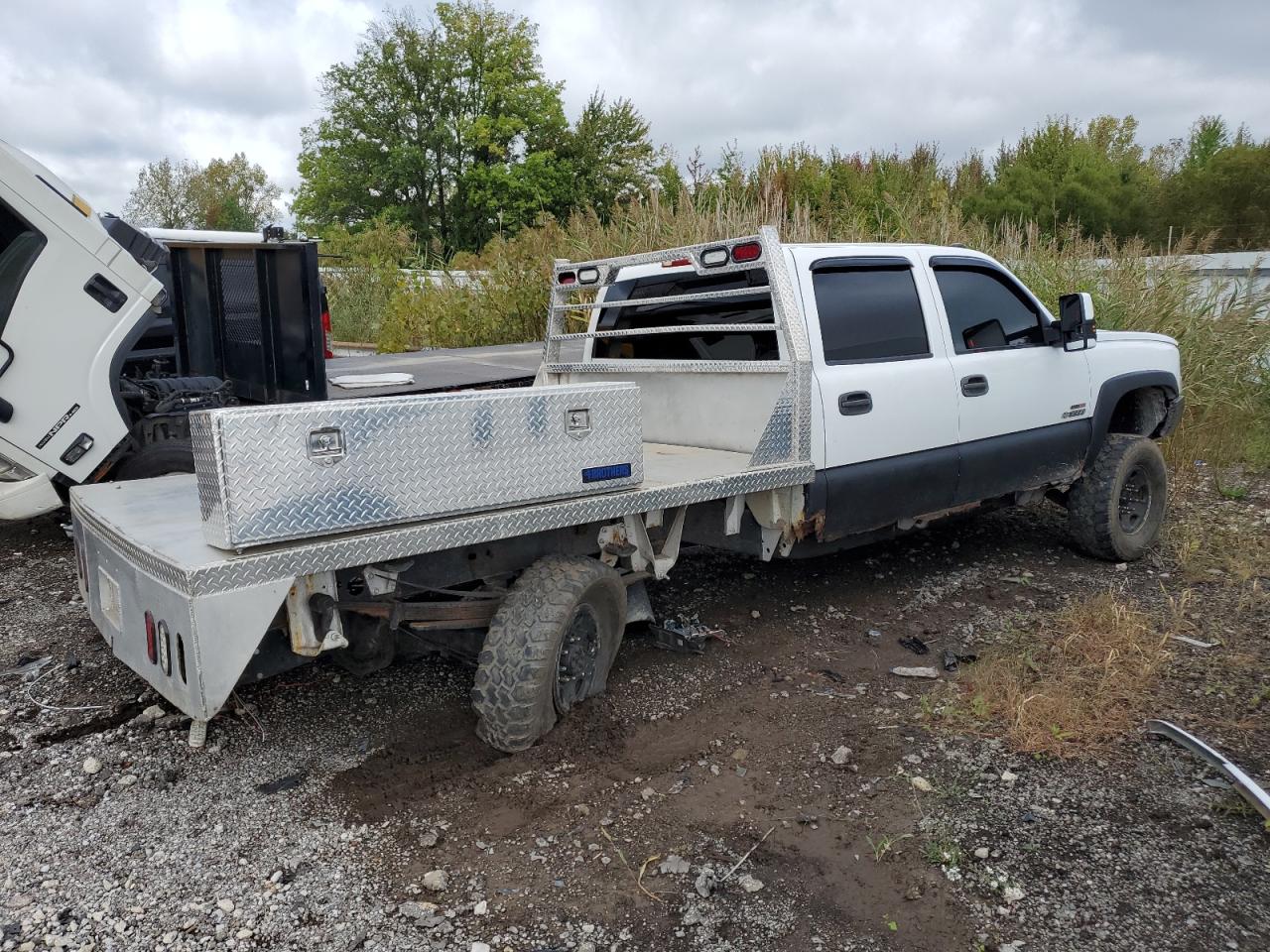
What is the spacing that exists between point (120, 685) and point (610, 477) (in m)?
2.40

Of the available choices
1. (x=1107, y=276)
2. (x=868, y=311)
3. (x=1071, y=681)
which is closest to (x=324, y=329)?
(x=868, y=311)

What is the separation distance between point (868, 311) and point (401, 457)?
2.61 metres

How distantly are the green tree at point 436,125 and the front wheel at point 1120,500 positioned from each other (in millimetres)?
38673

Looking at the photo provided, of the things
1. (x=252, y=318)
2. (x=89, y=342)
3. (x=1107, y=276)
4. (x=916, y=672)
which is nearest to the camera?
(x=916, y=672)

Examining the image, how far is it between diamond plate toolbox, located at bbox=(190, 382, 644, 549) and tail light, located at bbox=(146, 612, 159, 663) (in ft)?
1.14

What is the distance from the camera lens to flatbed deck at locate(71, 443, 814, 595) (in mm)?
2793

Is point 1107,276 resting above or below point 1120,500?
above

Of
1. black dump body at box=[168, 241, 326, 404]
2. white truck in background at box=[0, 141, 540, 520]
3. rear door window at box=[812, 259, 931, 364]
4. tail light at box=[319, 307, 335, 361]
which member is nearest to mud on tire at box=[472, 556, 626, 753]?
rear door window at box=[812, 259, 931, 364]

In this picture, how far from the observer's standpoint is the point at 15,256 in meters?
5.33

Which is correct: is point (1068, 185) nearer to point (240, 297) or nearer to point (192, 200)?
point (240, 297)

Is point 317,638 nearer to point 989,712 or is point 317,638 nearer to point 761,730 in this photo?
point 761,730

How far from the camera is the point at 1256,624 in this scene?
4.88m

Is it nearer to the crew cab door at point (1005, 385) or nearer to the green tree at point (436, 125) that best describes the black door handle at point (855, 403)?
the crew cab door at point (1005, 385)

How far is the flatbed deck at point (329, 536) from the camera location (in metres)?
2.79
